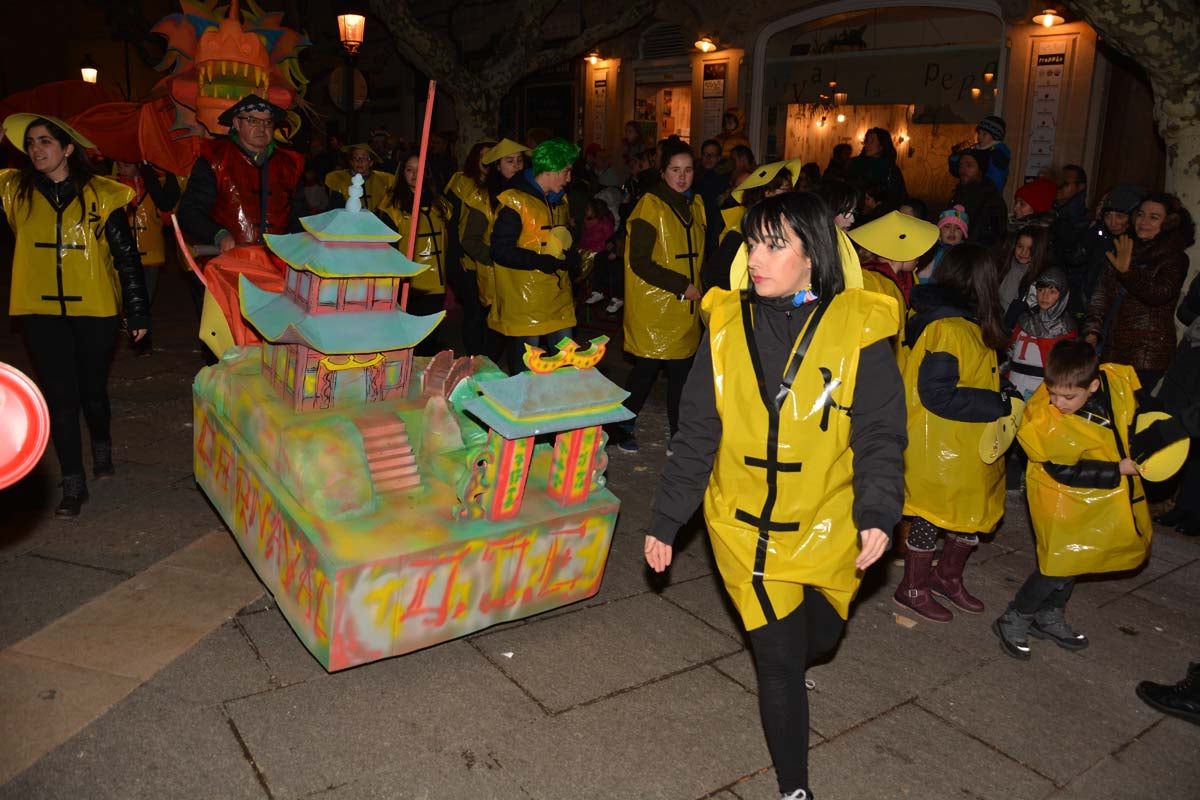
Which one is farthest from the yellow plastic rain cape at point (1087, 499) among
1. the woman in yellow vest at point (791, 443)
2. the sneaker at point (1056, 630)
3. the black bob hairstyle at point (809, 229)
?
the black bob hairstyle at point (809, 229)

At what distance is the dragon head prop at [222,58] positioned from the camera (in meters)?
5.09

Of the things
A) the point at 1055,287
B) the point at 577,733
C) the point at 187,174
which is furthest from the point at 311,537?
the point at 1055,287

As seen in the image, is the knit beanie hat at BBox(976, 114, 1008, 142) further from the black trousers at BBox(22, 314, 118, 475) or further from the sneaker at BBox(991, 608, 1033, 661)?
the black trousers at BBox(22, 314, 118, 475)

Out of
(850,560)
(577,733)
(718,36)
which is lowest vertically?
(577,733)

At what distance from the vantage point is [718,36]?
14414mm

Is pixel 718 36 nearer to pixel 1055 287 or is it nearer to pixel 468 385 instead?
pixel 1055 287

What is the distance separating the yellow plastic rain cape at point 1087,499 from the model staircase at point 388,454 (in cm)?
247

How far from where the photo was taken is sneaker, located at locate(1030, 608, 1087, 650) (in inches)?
158

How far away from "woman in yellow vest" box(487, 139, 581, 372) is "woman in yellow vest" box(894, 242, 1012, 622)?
2.52 meters

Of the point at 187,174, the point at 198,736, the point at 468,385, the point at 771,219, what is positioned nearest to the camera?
the point at 771,219

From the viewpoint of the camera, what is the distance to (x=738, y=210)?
5.64 m

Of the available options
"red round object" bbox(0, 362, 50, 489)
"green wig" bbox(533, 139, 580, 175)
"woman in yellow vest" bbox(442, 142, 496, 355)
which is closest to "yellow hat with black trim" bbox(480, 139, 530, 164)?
"woman in yellow vest" bbox(442, 142, 496, 355)

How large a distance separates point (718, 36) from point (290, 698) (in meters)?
13.2

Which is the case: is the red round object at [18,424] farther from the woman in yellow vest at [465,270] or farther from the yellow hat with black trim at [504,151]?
the woman in yellow vest at [465,270]
